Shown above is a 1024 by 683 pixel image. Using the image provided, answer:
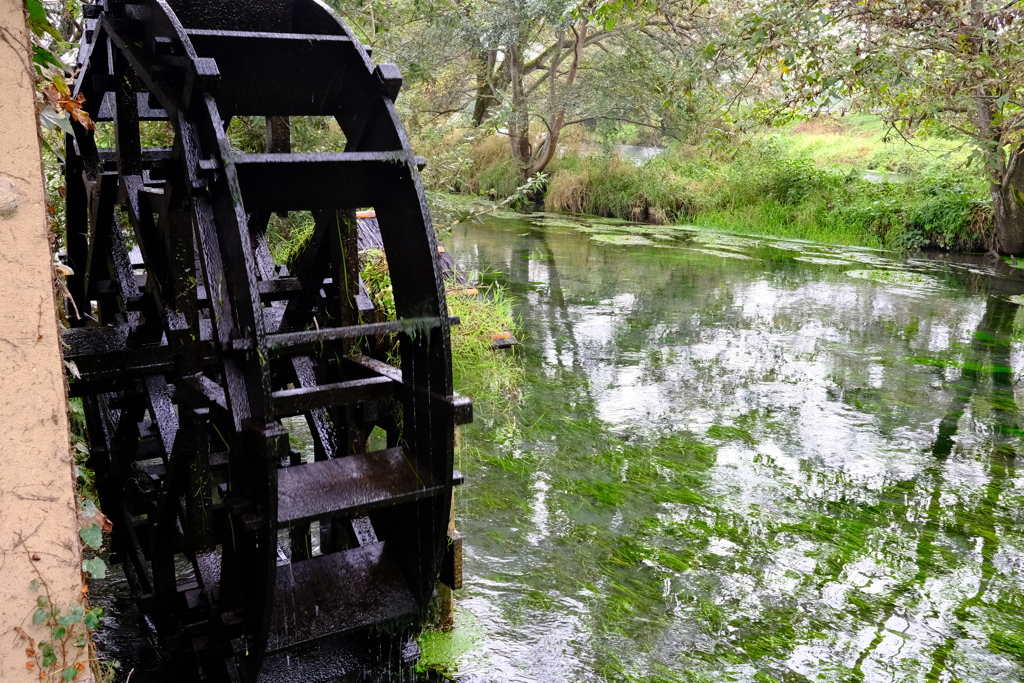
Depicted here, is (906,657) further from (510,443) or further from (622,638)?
(510,443)

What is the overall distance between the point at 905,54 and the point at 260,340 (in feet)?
24.9

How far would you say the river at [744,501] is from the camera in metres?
3.43

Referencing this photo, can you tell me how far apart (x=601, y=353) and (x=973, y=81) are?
5436mm

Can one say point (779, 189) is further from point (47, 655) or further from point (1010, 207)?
point (47, 655)

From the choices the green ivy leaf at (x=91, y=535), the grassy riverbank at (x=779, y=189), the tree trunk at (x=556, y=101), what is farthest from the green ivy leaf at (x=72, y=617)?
the tree trunk at (x=556, y=101)

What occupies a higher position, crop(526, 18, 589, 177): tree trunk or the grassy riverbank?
crop(526, 18, 589, 177): tree trunk

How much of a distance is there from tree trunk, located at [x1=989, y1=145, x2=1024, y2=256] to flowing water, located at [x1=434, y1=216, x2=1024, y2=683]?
11.4 feet

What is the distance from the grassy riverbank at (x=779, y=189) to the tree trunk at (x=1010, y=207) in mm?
611

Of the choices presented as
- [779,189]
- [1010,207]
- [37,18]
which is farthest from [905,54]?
[779,189]

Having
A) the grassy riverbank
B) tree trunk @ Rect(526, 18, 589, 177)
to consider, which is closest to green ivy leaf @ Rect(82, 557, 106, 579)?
the grassy riverbank

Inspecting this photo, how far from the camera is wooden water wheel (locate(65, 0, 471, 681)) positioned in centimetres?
253

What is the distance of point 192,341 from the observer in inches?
115

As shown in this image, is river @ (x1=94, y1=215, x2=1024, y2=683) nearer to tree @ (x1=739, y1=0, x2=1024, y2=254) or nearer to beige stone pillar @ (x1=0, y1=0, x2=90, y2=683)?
beige stone pillar @ (x1=0, y1=0, x2=90, y2=683)

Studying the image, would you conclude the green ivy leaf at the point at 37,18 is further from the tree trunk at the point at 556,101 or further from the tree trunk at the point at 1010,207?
the tree trunk at the point at 556,101
